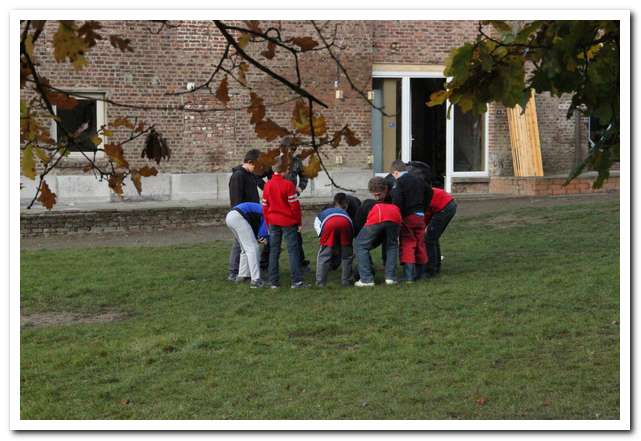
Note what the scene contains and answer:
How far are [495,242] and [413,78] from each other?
8.57 m

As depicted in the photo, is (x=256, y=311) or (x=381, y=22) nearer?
(x=256, y=311)

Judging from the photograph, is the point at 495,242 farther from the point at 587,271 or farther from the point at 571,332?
the point at 571,332

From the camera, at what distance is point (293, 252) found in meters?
14.4

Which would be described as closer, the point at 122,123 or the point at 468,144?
the point at 122,123

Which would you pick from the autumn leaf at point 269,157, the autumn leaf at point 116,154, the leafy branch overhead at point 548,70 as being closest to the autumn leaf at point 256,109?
the autumn leaf at point 269,157

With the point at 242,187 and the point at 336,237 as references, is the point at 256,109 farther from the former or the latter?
the point at 242,187

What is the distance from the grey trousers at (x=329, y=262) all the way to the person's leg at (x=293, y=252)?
0.80 ft

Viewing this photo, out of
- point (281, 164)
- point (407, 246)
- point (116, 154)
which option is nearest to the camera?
point (281, 164)

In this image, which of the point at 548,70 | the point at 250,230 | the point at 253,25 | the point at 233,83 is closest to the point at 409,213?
the point at 250,230

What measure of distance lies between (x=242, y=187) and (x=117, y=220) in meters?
7.88

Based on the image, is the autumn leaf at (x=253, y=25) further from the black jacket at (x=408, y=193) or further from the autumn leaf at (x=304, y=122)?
the black jacket at (x=408, y=193)

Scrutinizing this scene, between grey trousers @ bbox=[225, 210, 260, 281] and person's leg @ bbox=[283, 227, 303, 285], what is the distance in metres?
0.42

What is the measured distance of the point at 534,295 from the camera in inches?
539
